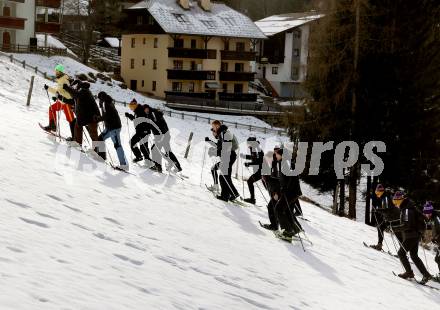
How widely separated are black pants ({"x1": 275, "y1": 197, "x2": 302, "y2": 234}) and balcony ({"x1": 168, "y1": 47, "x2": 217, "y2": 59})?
51219 millimetres

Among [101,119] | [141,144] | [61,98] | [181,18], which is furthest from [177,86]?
[101,119]

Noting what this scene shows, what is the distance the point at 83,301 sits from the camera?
19.8 feet

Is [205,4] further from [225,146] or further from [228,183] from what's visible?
[225,146]

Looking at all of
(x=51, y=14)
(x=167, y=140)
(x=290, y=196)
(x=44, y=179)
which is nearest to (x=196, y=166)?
(x=167, y=140)

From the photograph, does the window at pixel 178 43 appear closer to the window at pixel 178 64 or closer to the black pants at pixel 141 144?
the window at pixel 178 64

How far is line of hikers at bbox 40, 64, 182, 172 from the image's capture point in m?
14.7

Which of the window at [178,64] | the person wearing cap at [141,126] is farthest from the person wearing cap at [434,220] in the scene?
the window at [178,64]

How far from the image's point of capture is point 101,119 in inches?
585

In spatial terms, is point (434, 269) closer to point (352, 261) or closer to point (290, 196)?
point (352, 261)

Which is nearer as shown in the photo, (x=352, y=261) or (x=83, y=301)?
(x=83, y=301)

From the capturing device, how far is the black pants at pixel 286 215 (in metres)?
13.1

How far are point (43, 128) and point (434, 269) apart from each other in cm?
1138

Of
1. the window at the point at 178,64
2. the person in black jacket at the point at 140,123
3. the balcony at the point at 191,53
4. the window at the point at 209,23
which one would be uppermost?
the window at the point at 209,23

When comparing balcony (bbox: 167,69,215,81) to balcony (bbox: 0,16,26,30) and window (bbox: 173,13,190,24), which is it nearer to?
window (bbox: 173,13,190,24)
